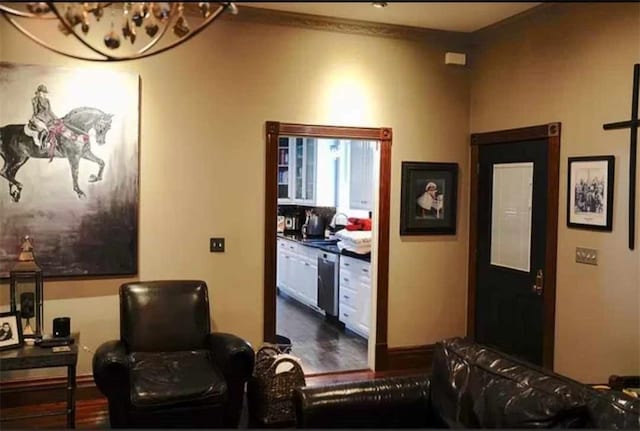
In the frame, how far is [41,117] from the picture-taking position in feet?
13.1

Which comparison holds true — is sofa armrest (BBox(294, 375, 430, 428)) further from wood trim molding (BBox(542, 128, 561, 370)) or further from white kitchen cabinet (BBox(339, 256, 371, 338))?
white kitchen cabinet (BBox(339, 256, 371, 338))

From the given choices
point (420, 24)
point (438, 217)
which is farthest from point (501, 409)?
point (420, 24)

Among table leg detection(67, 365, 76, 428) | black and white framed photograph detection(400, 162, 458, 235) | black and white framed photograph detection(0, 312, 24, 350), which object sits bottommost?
table leg detection(67, 365, 76, 428)

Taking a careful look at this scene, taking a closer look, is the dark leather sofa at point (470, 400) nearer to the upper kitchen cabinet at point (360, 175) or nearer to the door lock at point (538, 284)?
the door lock at point (538, 284)

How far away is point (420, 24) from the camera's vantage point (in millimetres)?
4871

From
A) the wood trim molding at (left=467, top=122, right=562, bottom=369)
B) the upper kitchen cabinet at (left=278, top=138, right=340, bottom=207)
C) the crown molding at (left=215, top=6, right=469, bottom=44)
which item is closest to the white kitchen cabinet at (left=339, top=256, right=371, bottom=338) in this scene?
the wood trim molding at (left=467, top=122, right=562, bottom=369)

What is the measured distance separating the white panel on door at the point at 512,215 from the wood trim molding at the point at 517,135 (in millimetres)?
204

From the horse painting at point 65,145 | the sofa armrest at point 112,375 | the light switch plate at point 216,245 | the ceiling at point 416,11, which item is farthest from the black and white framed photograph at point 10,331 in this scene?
the ceiling at point 416,11

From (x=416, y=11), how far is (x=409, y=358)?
115 inches

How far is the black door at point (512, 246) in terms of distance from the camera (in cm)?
447

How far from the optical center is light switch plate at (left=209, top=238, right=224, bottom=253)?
450cm

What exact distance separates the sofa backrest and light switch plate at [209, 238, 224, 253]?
2.16 metres

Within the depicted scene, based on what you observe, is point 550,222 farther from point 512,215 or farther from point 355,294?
point 355,294

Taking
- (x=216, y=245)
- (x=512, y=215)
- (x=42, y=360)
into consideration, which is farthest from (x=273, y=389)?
(x=512, y=215)
